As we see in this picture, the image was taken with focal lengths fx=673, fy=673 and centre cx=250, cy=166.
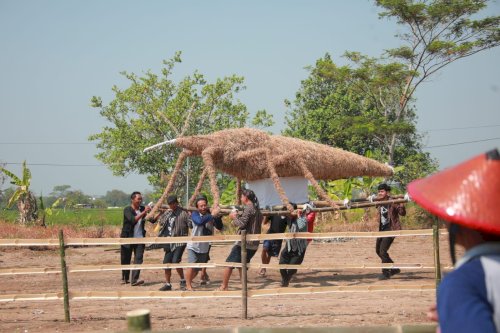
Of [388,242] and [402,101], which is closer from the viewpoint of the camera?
[388,242]

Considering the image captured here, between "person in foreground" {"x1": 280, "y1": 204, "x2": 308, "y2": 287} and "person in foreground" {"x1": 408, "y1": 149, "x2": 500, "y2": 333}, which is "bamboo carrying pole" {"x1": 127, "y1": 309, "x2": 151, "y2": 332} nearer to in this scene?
"person in foreground" {"x1": 408, "y1": 149, "x2": 500, "y2": 333}

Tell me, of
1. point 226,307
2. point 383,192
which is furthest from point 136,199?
point 383,192

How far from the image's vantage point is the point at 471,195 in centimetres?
200

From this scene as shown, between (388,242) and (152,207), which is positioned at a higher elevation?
(152,207)

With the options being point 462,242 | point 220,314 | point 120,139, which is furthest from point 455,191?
point 120,139

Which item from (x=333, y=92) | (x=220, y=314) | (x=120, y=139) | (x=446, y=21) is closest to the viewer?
(x=220, y=314)

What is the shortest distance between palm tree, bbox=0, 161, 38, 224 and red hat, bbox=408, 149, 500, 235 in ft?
69.8

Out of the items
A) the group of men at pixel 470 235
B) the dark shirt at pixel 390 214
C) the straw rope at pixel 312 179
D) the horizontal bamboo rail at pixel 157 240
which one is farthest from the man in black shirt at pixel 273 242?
the group of men at pixel 470 235

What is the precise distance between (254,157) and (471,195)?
31.1 feet

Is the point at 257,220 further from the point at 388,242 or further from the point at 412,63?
the point at 412,63

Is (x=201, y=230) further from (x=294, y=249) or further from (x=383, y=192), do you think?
(x=383, y=192)

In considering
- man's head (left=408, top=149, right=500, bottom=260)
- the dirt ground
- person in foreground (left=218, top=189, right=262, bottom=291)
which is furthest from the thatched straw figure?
man's head (left=408, top=149, right=500, bottom=260)

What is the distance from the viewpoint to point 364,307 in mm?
9039

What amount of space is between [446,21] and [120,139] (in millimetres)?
15645
